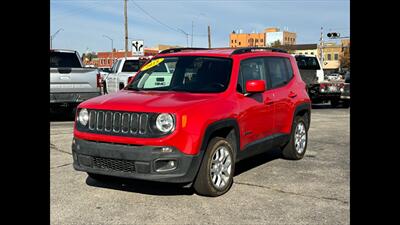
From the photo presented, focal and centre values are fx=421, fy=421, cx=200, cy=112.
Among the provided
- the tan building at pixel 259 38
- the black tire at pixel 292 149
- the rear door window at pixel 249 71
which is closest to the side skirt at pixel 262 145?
the black tire at pixel 292 149

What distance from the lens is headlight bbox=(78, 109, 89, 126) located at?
5.14 meters

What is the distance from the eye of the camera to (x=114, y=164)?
479 centimetres

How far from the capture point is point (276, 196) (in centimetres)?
509

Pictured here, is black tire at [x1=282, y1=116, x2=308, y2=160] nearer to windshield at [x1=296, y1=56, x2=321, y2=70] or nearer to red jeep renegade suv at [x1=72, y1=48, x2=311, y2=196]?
red jeep renegade suv at [x1=72, y1=48, x2=311, y2=196]

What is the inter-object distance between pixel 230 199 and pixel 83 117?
2.05 meters

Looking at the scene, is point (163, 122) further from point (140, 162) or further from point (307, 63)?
point (307, 63)

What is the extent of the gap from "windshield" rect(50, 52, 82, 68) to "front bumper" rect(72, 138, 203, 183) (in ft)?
25.7

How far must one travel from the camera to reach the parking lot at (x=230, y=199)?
14.1ft

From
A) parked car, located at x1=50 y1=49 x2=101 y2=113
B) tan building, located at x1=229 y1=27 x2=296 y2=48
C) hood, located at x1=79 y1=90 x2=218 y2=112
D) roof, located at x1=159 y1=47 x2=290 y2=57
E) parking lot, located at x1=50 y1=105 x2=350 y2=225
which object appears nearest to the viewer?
parking lot, located at x1=50 y1=105 x2=350 y2=225

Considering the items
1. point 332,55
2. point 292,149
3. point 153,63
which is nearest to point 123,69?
point 153,63

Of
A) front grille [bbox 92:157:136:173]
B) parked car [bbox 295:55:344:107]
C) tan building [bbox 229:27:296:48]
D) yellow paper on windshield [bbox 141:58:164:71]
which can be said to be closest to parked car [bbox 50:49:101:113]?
yellow paper on windshield [bbox 141:58:164:71]

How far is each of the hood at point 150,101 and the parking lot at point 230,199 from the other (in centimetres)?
109
